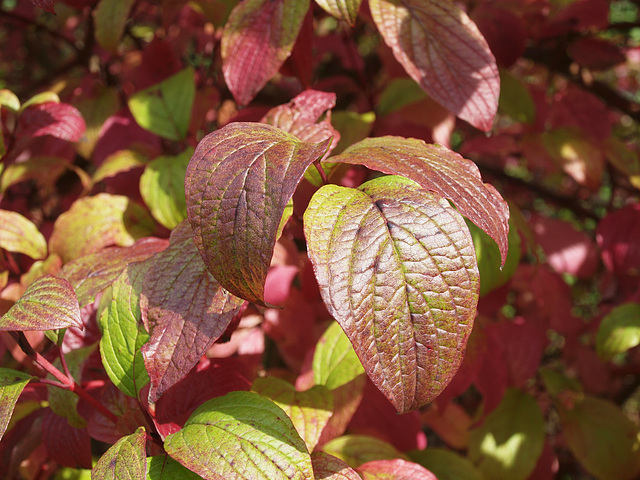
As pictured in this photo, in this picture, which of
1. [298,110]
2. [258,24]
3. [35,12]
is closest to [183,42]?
[258,24]

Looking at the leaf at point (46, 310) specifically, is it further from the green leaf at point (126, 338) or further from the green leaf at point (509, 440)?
the green leaf at point (509, 440)

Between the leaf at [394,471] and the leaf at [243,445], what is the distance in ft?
0.70

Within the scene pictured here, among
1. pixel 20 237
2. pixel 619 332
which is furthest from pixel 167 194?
pixel 619 332

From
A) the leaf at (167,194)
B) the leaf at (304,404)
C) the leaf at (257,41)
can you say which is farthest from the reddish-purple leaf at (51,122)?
the leaf at (304,404)

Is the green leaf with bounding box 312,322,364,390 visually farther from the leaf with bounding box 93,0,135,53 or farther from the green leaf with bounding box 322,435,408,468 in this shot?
the leaf with bounding box 93,0,135,53

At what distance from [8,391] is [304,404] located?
35cm

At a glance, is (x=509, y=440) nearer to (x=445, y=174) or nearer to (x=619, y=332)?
(x=619, y=332)

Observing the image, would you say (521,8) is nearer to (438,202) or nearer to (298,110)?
(298,110)

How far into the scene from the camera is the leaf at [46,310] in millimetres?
601

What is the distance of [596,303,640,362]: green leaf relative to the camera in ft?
3.69

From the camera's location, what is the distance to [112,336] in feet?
2.33

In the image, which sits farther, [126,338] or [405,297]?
[126,338]

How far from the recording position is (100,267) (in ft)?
2.61

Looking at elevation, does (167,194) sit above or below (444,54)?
below
